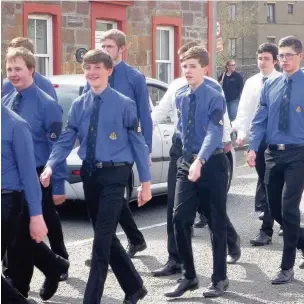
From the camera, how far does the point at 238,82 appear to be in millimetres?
25219

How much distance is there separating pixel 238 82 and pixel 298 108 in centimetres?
1682

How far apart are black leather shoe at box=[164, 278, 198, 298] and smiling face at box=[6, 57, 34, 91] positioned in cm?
194

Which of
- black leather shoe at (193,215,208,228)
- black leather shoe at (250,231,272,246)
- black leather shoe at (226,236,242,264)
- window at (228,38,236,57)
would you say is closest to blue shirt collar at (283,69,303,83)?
black leather shoe at (226,236,242,264)

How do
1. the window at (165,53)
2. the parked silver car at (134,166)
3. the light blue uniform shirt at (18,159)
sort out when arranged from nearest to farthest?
the light blue uniform shirt at (18,159) → the parked silver car at (134,166) → the window at (165,53)

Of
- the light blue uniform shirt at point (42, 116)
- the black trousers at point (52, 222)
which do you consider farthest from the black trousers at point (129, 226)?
the light blue uniform shirt at point (42, 116)

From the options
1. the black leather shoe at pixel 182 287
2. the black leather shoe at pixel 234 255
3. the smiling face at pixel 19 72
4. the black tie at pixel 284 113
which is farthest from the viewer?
the black leather shoe at pixel 234 255

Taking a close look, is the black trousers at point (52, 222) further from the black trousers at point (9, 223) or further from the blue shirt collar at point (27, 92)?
the black trousers at point (9, 223)

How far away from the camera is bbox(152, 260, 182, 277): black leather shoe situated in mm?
8672

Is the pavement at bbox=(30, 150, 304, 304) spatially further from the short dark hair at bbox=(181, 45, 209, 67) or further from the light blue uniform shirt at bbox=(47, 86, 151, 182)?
the short dark hair at bbox=(181, 45, 209, 67)

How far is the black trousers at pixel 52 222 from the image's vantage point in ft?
26.1

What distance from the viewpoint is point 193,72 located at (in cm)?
793

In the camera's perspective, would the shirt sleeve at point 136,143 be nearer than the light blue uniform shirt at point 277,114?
Yes

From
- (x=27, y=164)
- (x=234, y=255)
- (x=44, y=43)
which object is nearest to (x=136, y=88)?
(x=234, y=255)

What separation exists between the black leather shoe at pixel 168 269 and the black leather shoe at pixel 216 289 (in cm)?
77
